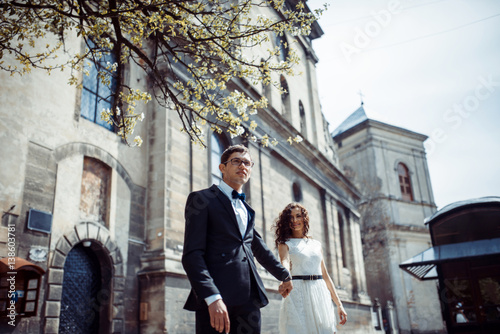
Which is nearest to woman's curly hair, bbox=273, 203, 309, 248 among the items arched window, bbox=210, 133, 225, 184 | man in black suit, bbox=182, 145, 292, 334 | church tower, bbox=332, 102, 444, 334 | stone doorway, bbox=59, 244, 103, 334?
man in black suit, bbox=182, 145, 292, 334

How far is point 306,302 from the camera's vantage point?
14.5 feet

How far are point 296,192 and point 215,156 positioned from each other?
635 centimetres

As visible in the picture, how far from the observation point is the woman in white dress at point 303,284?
4.34 meters

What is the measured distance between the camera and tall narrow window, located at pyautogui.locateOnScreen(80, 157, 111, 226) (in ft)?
28.7

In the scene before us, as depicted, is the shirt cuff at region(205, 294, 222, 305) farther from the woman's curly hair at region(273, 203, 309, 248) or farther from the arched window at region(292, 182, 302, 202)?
the arched window at region(292, 182, 302, 202)

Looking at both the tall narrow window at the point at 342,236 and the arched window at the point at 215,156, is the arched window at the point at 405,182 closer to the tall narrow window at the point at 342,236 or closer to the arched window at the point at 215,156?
the tall narrow window at the point at 342,236

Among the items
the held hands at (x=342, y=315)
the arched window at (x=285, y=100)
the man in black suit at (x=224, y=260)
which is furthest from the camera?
the arched window at (x=285, y=100)

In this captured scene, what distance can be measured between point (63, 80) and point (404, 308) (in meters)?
24.7

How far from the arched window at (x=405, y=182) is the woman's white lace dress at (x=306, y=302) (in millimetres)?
28120

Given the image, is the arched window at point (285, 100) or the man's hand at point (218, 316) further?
the arched window at point (285, 100)

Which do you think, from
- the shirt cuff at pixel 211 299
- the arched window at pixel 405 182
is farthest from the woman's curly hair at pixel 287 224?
the arched window at pixel 405 182

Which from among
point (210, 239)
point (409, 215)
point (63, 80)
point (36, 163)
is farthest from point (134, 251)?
point (409, 215)

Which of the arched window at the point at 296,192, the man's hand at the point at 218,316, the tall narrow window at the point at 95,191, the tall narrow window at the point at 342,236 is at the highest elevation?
the arched window at the point at 296,192

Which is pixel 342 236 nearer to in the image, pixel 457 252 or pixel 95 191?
pixel 457 252
